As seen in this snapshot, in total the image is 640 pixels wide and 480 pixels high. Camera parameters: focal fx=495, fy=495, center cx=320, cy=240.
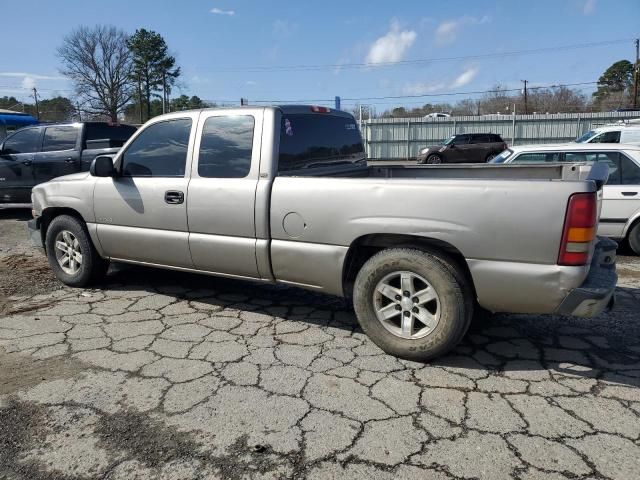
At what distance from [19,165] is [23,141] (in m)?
0.52

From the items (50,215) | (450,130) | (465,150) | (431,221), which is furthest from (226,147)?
(450,130)

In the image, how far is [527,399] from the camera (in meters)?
3.04

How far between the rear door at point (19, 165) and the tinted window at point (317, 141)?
728 centimetres

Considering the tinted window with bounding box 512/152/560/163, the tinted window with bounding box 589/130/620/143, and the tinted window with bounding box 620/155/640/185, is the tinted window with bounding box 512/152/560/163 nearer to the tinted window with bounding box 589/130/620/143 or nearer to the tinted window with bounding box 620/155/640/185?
the tinted window with bounding box 620/155/640/185

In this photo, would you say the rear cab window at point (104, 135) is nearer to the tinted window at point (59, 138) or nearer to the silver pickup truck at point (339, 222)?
the tinted window at point (59, 138)

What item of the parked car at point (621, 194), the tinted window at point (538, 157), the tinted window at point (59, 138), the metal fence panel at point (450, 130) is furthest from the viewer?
the metal fence panel at point (450, 130)

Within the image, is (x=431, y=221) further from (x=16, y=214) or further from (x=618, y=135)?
(x=618, y=135)

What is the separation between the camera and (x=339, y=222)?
359 centimetres

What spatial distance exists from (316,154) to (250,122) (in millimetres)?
697

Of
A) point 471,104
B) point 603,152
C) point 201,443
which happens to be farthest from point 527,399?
point 471,104

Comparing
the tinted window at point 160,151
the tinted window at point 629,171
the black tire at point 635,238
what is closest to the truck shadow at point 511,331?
the tinted window at point 160,151

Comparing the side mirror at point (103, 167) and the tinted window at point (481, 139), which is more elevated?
the tinted window at point (481, 139)

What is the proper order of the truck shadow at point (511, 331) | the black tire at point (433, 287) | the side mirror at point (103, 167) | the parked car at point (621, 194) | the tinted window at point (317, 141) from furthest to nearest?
the parked car at point (621, 194) < the side mirror at point (103, 167) < the tinted window at point (317, 141) < the truck shadow at point (511, 331) < the black tire at point (433, 287)

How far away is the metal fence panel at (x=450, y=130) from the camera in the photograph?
30156mm
